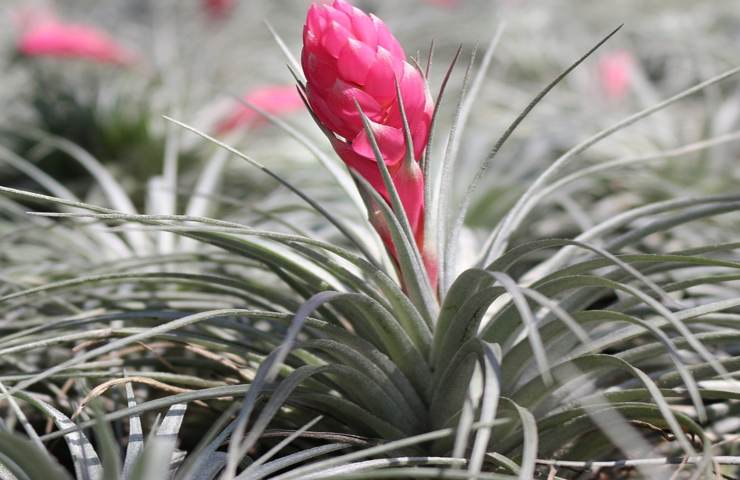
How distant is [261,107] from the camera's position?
2445 mm

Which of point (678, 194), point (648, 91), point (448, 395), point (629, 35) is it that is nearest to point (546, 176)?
point (448, 395)

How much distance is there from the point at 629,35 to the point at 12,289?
3066 millimetres

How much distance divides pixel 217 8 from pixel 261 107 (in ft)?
6.33

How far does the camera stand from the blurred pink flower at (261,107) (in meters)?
2.45

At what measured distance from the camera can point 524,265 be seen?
1570 millimetres

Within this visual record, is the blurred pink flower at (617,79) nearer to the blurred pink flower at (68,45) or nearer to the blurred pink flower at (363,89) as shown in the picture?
the blurred pink flower at (68,45)

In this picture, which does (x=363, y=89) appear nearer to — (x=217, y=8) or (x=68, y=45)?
(x=68, y=45)

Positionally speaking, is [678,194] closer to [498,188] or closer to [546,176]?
[498,188]

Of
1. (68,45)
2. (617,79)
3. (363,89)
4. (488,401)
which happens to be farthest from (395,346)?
Answer: (68,45)

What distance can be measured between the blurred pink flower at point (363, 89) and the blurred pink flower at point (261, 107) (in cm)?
152

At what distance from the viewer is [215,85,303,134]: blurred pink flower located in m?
2.45

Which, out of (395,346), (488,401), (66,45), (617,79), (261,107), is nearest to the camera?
(488,401)

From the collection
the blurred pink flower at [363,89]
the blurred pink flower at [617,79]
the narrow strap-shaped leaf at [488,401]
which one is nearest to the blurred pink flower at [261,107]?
the blurred pink flower at [617,79]

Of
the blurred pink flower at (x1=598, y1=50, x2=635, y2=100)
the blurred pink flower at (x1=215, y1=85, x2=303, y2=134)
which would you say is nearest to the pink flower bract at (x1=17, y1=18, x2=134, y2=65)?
the blurred pink flower at (x1=215, y1=85, x2=303, y2=134)
